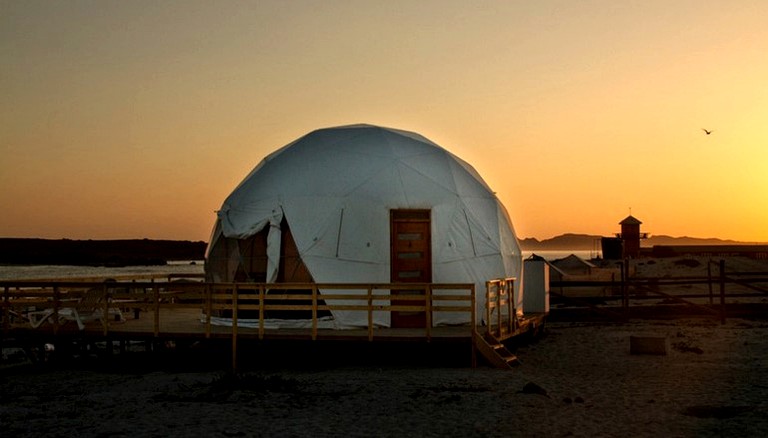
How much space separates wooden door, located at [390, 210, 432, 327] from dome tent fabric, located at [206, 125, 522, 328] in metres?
0.13

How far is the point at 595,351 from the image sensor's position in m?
17.1

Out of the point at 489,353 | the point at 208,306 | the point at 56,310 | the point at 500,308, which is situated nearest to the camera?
the point at 489,353

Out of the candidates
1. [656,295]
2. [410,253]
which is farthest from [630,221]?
[410,253]

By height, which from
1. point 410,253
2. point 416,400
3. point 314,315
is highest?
point 410,253

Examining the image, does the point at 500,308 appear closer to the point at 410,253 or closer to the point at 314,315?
the point at 410,253

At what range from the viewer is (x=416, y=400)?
11.4 metres

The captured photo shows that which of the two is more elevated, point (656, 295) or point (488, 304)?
point (488, 304)

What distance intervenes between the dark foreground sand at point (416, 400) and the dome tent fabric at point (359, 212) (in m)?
2.43

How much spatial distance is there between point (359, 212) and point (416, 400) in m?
6.10

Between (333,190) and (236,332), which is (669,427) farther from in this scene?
(333,190)

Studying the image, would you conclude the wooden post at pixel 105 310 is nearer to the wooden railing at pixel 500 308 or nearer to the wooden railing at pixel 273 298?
the wooden railing at pixel 273 298

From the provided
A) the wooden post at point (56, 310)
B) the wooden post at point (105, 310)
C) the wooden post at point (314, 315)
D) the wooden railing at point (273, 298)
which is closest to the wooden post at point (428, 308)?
the wooden railing at point (273, 298)

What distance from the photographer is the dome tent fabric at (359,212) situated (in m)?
16.7

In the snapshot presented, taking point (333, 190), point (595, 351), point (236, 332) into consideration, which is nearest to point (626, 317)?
point (595, 351)
